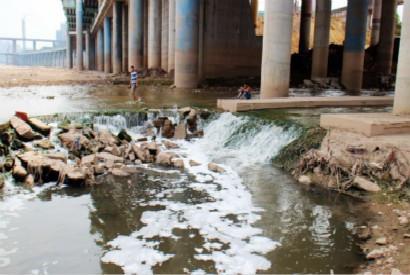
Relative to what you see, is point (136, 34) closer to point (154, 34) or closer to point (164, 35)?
point (154, 34)

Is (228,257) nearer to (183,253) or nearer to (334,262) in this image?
(183,253)

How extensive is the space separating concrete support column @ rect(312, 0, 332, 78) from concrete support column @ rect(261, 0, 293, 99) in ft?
43.1

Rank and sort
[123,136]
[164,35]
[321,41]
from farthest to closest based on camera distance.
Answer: [164,35], [321,41], [123,136]

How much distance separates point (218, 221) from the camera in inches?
280

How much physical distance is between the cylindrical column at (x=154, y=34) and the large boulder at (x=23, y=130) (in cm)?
2191

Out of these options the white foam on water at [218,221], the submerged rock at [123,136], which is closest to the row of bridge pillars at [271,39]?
the white foam on water at [218,221]

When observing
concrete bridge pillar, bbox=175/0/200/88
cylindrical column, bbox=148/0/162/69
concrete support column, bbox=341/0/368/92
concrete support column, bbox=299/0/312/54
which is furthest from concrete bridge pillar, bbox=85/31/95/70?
concrete support column, bbox=341/0/368/92

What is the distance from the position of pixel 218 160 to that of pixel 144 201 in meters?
3.68

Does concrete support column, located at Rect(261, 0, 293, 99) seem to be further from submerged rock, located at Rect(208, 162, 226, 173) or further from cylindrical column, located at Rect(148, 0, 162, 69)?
cylindrical column, located at Rect(148, 0, 162, 69)

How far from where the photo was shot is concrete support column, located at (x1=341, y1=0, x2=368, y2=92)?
85.5ft

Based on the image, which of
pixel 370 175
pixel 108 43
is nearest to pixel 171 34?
→ pixel 370 175

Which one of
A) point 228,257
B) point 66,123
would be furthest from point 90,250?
point 66,123

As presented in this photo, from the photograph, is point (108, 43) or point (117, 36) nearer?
point (117, 36)

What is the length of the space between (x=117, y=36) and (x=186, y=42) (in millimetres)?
24747
